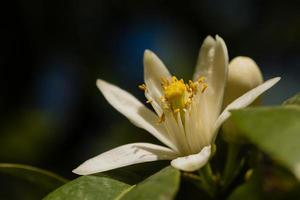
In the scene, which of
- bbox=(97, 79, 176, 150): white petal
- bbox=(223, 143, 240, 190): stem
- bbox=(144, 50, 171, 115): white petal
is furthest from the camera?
bbox=(144, 50, 171, 115): white petal

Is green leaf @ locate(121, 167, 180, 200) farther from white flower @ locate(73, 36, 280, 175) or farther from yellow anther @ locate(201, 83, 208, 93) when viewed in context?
yellow anther @ locate(201, 83, 208, 93)

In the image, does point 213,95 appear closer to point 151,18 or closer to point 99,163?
point 99,163

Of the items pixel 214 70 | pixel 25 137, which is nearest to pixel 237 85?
pixel 214 70

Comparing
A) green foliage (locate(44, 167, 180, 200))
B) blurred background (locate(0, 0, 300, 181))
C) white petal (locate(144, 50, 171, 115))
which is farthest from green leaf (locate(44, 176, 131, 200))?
blurred background (locate(0, 0, 300, 181))

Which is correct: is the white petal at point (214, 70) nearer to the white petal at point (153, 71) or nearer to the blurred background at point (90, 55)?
the white petal at point (153, 71)

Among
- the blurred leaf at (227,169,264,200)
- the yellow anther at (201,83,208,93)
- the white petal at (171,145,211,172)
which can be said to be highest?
the yellow anther at (201,83,208,93)

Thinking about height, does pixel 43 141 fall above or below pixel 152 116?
below

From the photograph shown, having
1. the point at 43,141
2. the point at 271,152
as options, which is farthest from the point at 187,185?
the point at 43,141

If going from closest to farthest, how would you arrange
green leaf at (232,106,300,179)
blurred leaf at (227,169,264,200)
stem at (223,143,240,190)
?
green leaf at (232,106,300,179) < blurred leaf at (227,169,264,200) < stem at (223,143,240,190)
